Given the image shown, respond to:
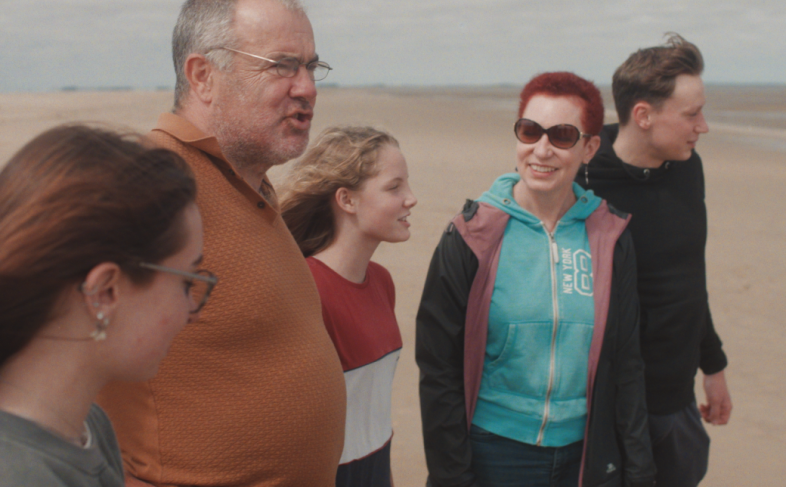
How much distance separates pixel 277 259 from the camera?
1.69 m

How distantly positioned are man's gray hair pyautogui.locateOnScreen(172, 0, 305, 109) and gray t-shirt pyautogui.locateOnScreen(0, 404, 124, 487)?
1076 millimetres

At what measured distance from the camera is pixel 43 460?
964mm

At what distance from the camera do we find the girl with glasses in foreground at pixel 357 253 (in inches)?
87.6

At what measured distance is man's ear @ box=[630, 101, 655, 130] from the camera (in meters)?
2.71

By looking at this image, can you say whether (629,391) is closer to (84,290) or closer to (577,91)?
(577,91)

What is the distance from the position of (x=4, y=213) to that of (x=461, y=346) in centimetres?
172

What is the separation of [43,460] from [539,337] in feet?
5.63

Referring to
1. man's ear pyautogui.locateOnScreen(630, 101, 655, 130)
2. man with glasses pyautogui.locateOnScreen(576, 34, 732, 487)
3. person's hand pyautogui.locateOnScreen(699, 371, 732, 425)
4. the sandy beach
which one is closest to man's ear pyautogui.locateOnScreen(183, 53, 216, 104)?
the sandy beach

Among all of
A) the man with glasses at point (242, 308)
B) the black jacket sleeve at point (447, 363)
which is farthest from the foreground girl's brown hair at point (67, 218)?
the black jacket sleeve at point (447, 363)

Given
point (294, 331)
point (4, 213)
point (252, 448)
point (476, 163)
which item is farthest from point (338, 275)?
point (476, 163)

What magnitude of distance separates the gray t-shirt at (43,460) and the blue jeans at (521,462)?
60.9 inches

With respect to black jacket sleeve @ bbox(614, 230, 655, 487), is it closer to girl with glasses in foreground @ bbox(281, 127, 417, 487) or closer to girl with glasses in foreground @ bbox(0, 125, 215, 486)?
girl with glasses in foreground @ bbox(281, 127, 417, 487)

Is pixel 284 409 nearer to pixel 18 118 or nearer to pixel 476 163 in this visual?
pixel 476 163

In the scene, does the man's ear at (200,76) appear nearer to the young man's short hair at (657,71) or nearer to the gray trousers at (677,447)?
the young man's short hair at (657,71)
